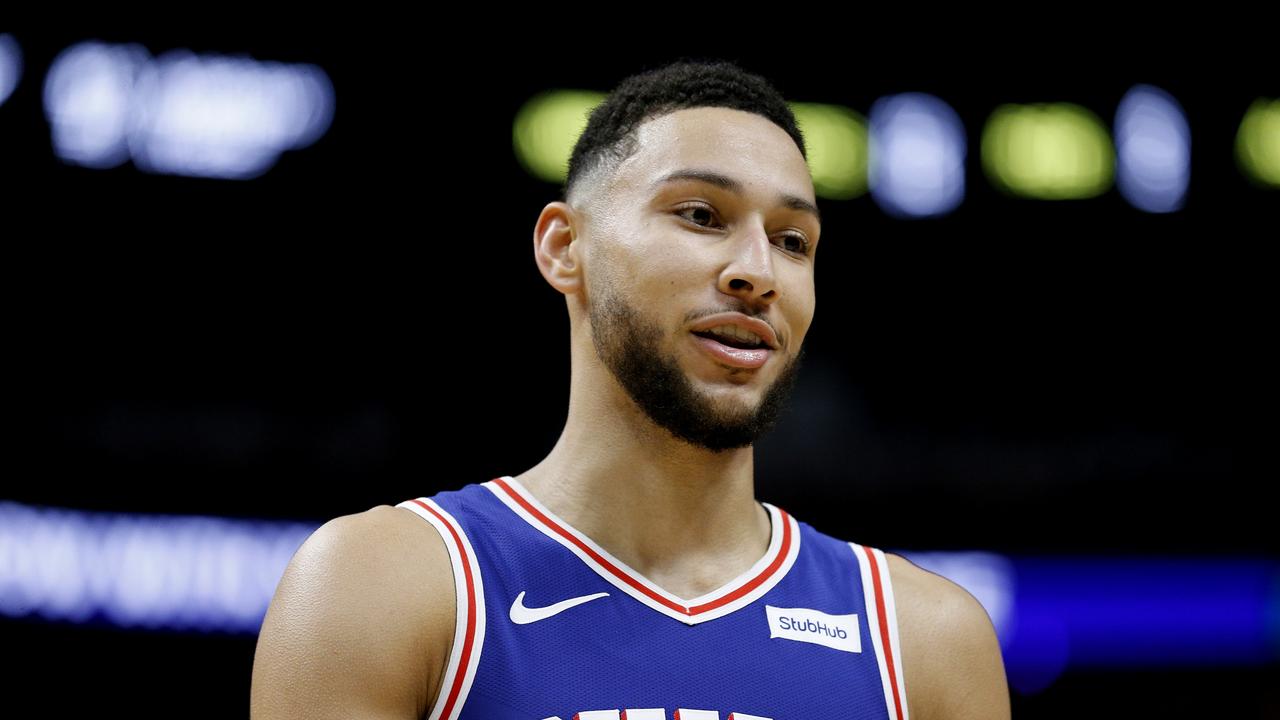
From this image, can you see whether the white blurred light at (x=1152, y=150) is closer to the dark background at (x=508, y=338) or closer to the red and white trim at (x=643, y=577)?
the dark background at (x=508, y=338)

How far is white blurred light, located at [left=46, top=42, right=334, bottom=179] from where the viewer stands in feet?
18.2

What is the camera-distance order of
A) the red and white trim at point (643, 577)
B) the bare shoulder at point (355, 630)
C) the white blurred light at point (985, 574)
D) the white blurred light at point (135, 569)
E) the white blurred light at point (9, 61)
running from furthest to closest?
the white blurred light at point (985, 574) → the white blurred light at point (135, 569) → the white blurred light at point (9, 61) → the red and white trim at point (643, 577) → the bare shoulder at point (355, 630)

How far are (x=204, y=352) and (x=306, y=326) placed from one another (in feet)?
1.42

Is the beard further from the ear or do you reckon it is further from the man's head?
the ear

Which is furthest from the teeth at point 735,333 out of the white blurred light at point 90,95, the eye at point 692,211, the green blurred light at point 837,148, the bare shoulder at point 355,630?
the white blurred light at point 90,95

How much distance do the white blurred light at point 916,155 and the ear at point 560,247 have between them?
3473 millimetres

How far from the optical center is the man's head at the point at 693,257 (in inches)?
92.4

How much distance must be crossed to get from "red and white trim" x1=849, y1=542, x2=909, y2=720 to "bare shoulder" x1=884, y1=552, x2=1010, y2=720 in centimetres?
1

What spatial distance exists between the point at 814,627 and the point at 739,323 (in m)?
0.52

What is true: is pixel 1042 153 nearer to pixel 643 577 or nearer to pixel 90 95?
pixel 90 95

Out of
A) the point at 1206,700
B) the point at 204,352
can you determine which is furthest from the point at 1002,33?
the point at 204,352

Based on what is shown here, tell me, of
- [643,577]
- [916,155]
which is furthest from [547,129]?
[643,577]

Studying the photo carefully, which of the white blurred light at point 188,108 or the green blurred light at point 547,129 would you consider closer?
the white blurred light at point 188,108

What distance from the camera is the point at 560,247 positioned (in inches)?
103
